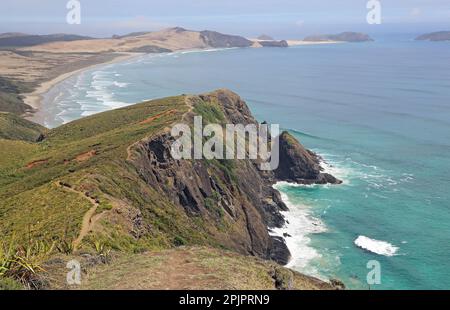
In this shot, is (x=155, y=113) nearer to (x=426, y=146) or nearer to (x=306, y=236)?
(x=306, y=236)

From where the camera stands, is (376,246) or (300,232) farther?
(300,232)

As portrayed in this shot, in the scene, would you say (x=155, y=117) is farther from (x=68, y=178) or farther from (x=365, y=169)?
(x=365, y=169)

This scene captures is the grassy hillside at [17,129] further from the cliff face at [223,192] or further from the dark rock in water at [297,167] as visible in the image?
the dark rock in water at [297,167]

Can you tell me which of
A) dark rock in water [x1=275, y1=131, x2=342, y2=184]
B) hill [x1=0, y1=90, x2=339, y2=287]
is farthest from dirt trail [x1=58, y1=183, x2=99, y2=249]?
dark rock in water [x1=275, y1=131, x2=342, y2=184]

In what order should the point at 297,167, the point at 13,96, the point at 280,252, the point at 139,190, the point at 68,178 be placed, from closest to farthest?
the point at 68,178, the point at 139,190, the point at 280,252, the point at 297,167, the point at 13,96

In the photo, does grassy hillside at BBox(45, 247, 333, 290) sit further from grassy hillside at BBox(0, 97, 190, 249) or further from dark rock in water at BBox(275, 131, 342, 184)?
dark rock in water at BBox(275, 131, 342, 184)

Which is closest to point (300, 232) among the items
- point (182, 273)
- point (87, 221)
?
point (87, 221)
